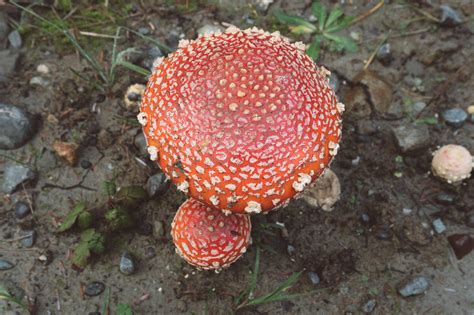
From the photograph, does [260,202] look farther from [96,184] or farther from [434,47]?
[434,47]

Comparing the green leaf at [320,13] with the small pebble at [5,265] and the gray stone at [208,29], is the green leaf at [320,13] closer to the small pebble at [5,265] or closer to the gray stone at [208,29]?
the gray stone at [208,29]

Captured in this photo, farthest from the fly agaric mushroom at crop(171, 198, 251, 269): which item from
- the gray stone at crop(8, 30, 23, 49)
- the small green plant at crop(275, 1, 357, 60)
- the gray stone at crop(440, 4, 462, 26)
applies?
the gray stone at crop(440, 4, 462, 26)

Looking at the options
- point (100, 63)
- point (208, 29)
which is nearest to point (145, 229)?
point (100, 63)

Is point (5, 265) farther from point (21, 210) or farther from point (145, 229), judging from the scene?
point (145, 229)

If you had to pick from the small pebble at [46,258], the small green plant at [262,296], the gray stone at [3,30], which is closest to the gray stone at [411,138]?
the small green plant at [262,296]

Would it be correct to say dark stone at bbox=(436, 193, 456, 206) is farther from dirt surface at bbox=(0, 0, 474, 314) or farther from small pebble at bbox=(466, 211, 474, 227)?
small pebble at bbox=(466, 211, 474, 227)

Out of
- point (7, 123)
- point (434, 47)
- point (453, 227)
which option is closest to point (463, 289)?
point (453, 227)
